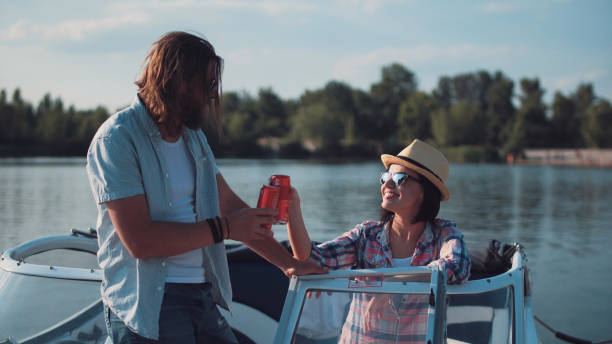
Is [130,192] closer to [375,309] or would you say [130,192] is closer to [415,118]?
[375,309]

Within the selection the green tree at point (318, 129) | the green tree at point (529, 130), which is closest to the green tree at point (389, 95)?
the green tree at point (318, 129)

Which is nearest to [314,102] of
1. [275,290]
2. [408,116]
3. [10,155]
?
[408,116]

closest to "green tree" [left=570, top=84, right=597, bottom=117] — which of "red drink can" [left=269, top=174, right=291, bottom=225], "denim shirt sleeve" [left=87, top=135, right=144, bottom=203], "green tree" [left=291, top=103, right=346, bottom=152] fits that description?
"green tree" [left=291, top=103, right=346, bottom=152]

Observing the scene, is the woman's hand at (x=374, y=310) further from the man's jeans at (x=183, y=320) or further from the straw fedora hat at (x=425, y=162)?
the straw fedora hat at (x=425, y=162)

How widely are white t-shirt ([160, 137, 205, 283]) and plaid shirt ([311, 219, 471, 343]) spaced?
614 millimetres

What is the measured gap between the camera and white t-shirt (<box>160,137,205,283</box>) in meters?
1.59

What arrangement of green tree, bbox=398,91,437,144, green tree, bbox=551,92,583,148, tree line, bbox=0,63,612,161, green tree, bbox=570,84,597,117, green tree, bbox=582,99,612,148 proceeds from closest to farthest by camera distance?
green tree, bbox=582,99,612,148 < tree line, bbox=0,63,612,161 < green tree, bbox=551,92,583,148 < green tree, bbox=570,84,597,117 < green tree, bbox=398,91,437,144

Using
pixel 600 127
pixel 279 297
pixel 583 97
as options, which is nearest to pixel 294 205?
pixel 279 297

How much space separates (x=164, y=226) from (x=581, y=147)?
88.0 meters

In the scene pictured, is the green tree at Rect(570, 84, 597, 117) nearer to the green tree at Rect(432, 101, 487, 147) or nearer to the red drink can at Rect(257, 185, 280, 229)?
the green tree at Rect(432, 101, 487, 147)

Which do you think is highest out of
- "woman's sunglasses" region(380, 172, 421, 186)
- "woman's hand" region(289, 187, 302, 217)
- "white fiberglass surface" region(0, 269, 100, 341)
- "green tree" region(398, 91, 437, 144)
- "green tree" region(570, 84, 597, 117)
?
"green tree" region(570, 84, 597, 117)

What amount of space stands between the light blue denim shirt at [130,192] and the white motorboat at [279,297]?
0.57 m

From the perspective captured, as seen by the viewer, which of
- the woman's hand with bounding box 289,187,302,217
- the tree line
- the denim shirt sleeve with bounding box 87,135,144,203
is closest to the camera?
the denim shirt sleeve with bounding box 87,135,144,203

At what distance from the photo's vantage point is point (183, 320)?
1.60 m
